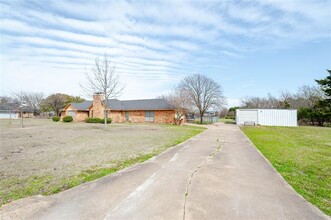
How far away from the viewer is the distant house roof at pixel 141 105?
104 feet

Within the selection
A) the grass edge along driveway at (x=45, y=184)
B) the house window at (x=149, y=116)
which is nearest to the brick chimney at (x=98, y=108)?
the house window at (x=149, y=116)

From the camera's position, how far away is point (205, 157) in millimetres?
7680

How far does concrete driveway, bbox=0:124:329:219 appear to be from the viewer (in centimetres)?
332

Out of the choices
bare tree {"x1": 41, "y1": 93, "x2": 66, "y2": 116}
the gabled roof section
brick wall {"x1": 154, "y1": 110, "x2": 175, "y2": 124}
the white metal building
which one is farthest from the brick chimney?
bare tree {"x1": 41, "y1": 93, "x2": 66, "y2": 116}

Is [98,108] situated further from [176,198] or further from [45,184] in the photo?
[176,198]

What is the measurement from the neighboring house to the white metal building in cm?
1237

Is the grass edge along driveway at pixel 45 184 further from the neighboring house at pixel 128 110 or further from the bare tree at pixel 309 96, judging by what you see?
the bare tree at pixel 309 96

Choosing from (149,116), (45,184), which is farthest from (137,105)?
(45,184)

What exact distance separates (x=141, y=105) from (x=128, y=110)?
2.50m

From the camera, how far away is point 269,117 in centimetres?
3089

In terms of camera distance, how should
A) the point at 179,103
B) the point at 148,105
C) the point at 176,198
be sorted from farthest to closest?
the point at 148,105
the point at 179,103
the point at 176,198

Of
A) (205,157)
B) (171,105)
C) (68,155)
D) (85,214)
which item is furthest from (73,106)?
(85,214)

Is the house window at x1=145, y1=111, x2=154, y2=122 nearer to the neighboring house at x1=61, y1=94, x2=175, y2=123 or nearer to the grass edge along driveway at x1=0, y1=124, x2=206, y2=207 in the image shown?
the neighboring house at x1=61, y1=94, x2=175, y2=123

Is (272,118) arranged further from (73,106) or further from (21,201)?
(73,106)
